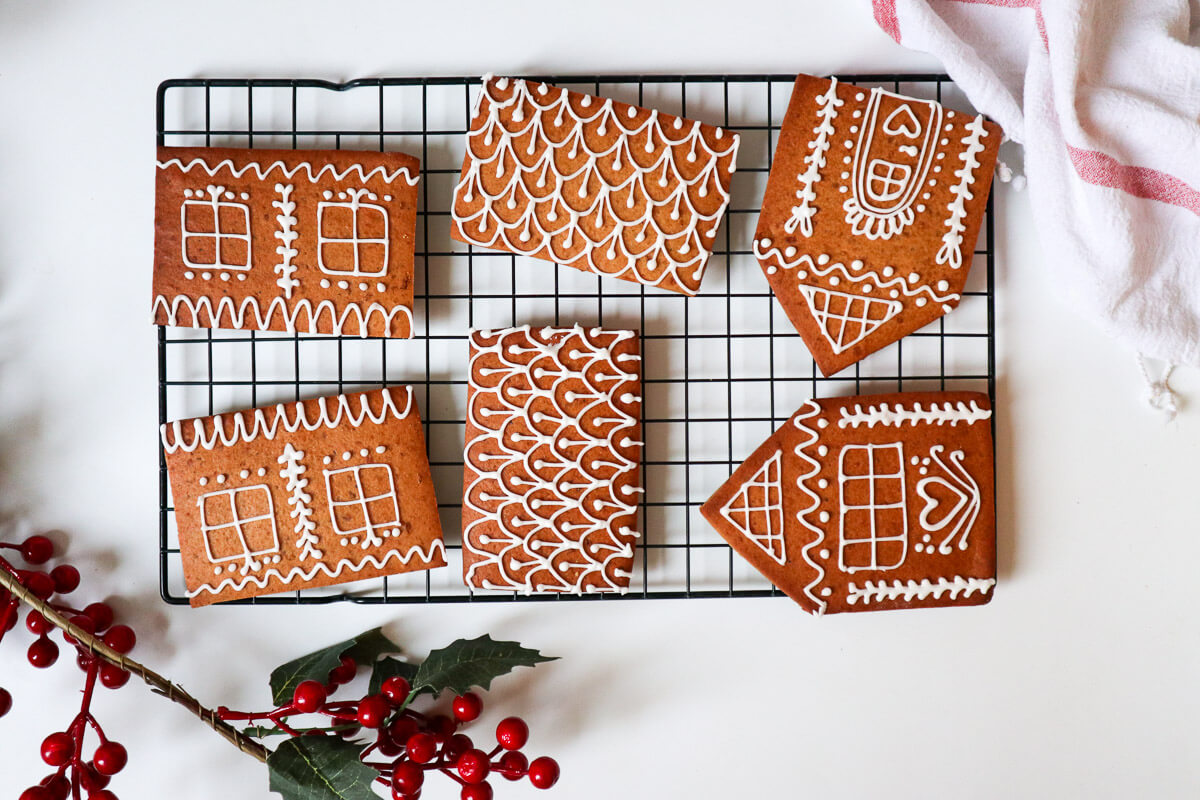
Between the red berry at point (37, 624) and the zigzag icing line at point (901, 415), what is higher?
the zigzag icing line at point (901, 415)

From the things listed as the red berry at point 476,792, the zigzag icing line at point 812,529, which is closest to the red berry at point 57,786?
the red berry at point 476,792

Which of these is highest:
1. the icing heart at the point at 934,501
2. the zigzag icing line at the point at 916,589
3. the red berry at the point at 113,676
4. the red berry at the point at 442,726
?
the icing heart at the point at 934,501

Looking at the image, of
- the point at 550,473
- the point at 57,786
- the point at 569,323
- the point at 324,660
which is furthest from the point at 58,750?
the point at 569,323

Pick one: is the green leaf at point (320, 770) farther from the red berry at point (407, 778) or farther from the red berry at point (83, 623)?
the red berry at point (83, 623)

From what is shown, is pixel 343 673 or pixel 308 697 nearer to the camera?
pixel 308 697

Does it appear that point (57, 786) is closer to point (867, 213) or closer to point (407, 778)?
point (407, 778)

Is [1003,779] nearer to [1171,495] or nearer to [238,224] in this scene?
[1171,495]

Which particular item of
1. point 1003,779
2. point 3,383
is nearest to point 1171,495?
point 1003,779
